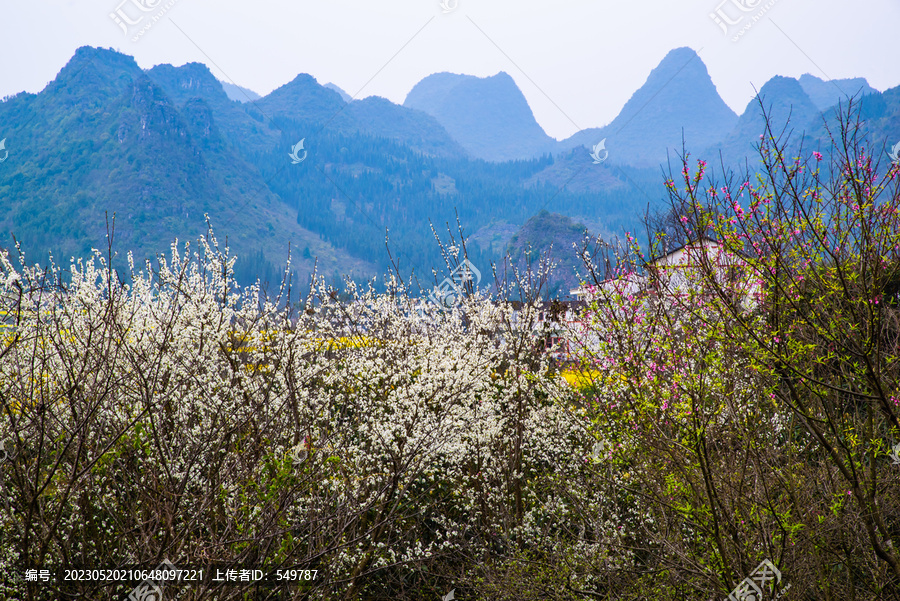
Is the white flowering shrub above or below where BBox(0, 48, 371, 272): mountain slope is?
below

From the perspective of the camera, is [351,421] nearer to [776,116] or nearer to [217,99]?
[776,116]

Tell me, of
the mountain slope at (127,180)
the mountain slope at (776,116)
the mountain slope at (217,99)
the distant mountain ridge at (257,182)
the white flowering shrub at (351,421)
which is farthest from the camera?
the mountain slope at (217,99)

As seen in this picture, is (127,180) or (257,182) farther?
(257,182)

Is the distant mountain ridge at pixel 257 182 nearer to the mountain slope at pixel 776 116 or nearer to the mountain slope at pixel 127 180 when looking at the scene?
the mountain slope at pixel 127 180

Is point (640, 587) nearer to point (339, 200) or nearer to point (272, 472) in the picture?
point (272, 472)

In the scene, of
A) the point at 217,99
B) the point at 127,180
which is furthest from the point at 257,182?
the point at 217,99

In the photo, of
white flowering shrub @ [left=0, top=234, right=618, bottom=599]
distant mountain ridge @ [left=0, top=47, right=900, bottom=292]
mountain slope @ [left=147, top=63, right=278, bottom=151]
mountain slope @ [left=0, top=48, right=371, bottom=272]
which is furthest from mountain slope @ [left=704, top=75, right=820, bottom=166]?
white flowering shrub @ [left=0, top=234, right=618, bottom=599]

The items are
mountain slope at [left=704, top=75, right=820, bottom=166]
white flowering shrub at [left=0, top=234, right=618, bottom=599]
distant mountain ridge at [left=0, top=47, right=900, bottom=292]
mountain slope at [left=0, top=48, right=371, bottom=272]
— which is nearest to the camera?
white flowering shrub at [left=0, top=234, right=618, bottom=599]

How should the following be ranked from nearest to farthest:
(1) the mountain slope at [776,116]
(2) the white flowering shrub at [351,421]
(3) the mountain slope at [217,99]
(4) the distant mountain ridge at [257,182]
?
(2) the white flowering shrub at [351,421] < (4) the distant mountain ridge at [257,182] < (1) the mountain slope at [776,116] < (3) the mountain slope at [217,99]

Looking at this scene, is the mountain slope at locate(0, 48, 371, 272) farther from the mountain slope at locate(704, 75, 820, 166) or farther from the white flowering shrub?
the mountain slope at locate(704, 75, 820, 166)

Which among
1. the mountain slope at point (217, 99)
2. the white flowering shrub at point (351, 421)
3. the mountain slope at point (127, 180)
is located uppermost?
the mountain slope at point (217, 99)

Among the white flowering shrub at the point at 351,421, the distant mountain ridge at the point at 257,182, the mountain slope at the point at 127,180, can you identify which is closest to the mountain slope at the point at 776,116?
the distant mountain ridge at the point at 257,182

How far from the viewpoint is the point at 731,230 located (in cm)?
377

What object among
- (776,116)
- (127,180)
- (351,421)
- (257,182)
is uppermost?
(257,182)
